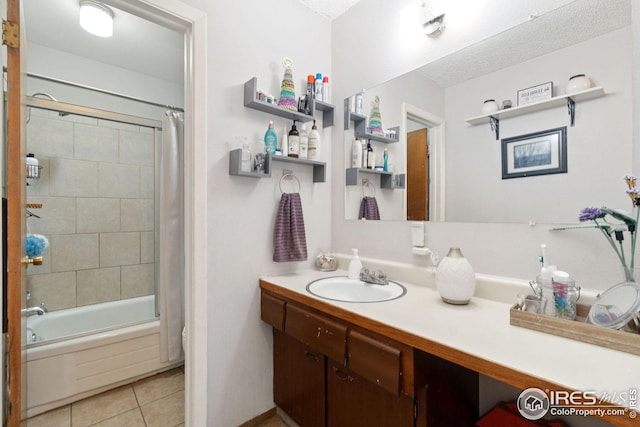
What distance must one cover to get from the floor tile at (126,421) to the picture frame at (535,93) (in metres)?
2.53

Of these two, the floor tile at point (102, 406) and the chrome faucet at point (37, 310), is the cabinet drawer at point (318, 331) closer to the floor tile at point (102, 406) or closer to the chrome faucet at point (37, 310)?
the floor tile at point (102, 406)

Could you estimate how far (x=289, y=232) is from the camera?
165 cm

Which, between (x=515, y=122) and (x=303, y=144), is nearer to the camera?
(x=515, y=122)

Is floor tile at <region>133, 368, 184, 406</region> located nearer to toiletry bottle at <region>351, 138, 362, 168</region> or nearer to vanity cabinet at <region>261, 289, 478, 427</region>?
vanity cabinet at <region>261, 289, 478, 427</region>

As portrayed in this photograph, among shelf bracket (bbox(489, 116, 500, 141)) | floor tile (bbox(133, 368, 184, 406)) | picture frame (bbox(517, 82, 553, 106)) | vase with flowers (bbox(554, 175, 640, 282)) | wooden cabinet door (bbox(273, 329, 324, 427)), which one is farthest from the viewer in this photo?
floor tile (bbox(133, 368, 184, 406))

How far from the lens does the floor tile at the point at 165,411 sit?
65.0 inches

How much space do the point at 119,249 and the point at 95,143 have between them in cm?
93

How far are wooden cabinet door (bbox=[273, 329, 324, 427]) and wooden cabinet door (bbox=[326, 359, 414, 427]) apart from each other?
6 centimetres

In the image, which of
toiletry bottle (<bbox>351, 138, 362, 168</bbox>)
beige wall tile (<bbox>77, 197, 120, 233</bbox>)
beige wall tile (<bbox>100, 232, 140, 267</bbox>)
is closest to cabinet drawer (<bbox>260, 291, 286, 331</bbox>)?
toiletry bottle (<bbox>351, 138, 362, 168</bbox>)

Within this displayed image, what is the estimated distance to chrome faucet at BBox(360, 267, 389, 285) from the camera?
1.46 meters

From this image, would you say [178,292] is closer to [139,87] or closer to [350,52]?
[139,87]

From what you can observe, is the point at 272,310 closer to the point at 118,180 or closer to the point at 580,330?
the point at 580,330

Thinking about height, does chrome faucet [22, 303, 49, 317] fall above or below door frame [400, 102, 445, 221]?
below

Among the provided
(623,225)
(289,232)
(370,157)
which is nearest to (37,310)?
(289,232)
